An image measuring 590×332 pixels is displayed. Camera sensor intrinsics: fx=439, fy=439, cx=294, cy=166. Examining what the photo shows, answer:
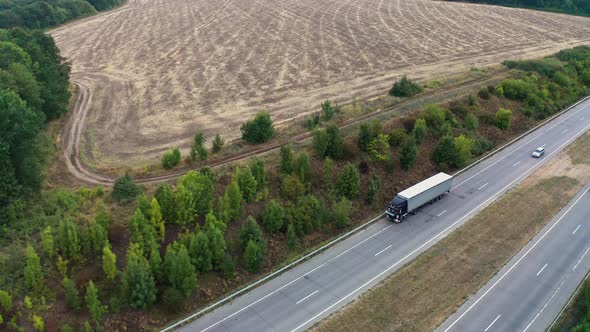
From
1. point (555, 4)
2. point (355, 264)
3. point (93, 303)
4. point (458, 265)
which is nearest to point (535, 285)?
point (458, 265)

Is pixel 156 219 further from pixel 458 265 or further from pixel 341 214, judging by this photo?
pixel 458 265

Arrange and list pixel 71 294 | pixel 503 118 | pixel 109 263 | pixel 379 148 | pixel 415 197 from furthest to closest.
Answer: pixel 503 118 < pixel 379 148 < pixel 415 197 < pixel 109 263 < pixel 71 294

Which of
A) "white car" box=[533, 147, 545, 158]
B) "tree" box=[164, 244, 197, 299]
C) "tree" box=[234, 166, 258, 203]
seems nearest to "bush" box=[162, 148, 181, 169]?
"tree" box=[234, 166, 258, 203]

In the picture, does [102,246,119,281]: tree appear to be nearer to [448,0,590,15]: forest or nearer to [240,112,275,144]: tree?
[240,112,275,144]: tree

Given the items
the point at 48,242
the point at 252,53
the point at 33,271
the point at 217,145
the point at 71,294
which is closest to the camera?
the point at 71,294

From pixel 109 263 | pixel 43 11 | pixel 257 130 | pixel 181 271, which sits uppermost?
pixel 43 11

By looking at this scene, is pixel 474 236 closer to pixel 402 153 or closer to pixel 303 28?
pixel 402 153
